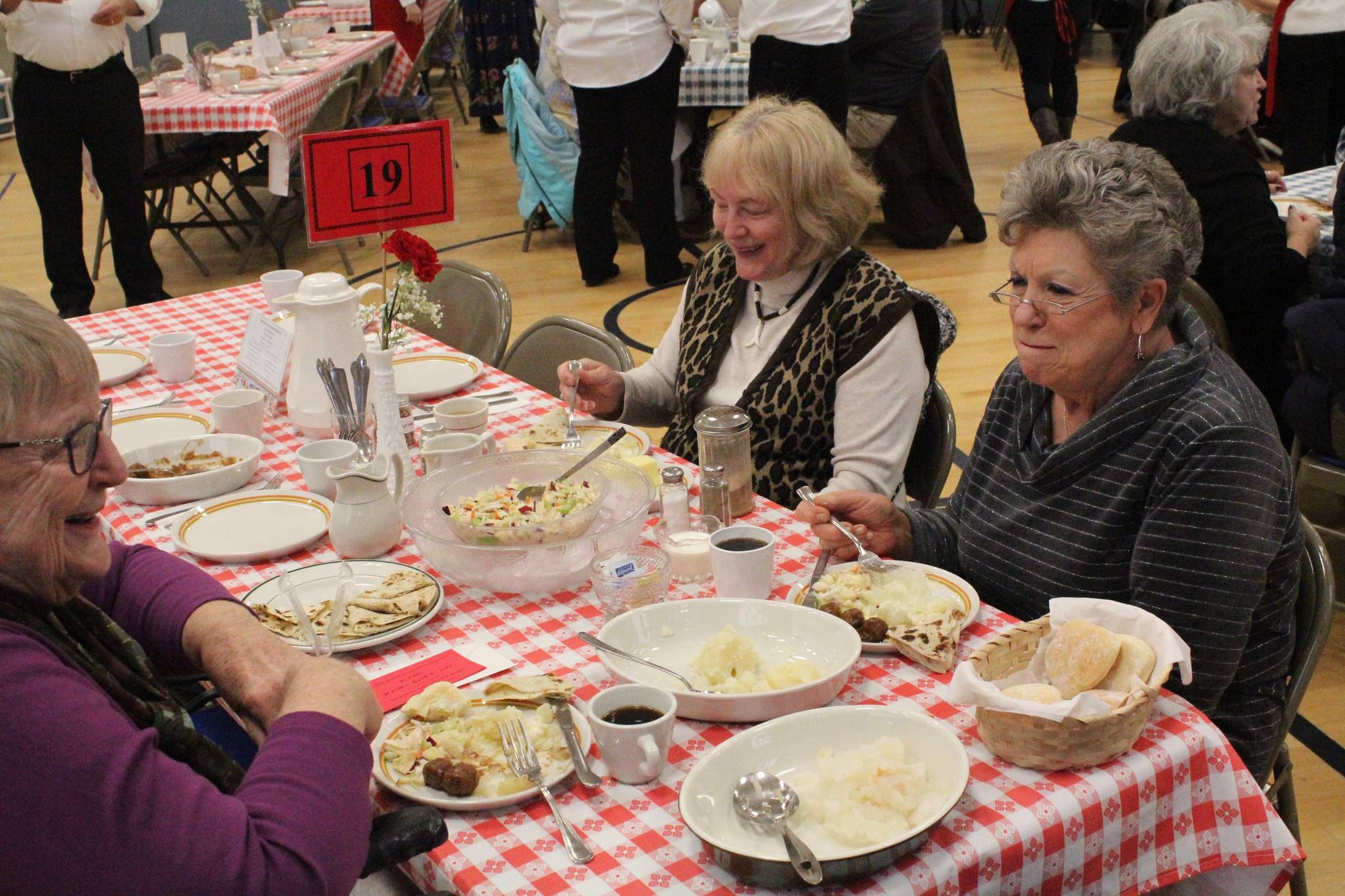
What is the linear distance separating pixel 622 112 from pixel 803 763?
5.18 meters

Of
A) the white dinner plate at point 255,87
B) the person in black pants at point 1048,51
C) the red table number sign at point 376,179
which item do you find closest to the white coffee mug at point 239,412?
the red table number sign at point 376,179

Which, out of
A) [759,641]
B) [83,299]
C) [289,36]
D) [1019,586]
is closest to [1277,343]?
[1019,586]

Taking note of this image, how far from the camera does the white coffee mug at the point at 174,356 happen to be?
119 inches

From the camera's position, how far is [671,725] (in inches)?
58.1

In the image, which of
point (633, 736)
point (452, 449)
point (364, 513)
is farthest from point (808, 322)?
point (633, 736)

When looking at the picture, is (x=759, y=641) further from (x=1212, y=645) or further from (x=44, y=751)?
(x=44, y=751)

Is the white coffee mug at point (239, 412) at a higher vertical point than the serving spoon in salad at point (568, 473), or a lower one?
lower

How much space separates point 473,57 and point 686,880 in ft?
32.6

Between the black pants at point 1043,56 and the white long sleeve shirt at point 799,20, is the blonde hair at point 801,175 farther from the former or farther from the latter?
the black pants at point 1043,56

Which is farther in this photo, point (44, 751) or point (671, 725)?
point (671, 725)

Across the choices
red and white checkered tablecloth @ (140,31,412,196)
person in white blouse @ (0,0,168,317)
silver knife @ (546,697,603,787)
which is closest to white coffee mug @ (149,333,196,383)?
silver knife @ (546,697,603,787)

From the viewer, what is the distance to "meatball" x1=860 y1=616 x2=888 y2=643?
1734mm

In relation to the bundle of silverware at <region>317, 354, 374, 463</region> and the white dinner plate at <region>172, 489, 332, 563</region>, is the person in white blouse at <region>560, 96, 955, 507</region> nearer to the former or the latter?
the bundle of silverware at <region>317, 354, 374, 463</region>

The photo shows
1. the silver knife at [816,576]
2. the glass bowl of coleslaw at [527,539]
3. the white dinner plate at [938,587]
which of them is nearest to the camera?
the white dinner plate at [938,587]
